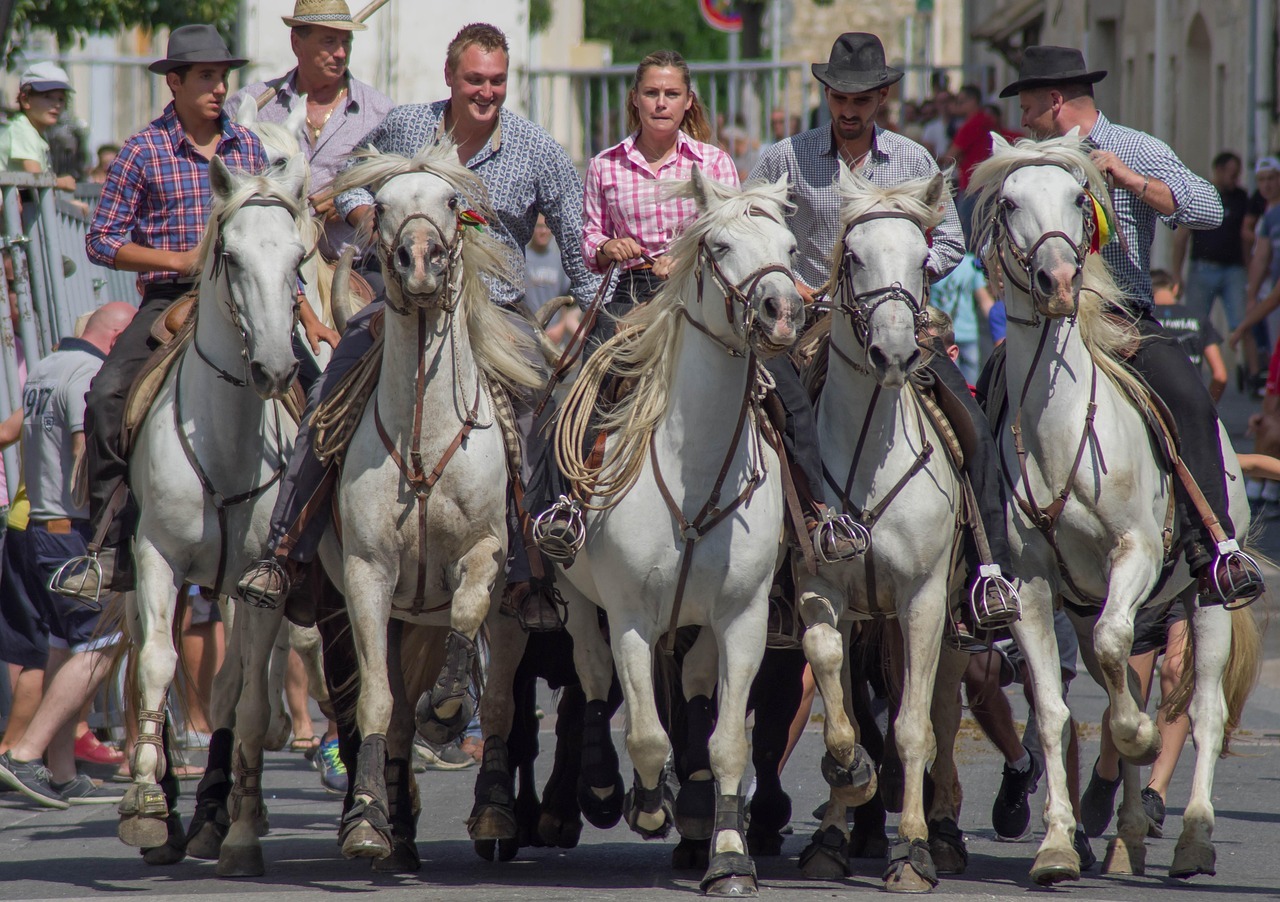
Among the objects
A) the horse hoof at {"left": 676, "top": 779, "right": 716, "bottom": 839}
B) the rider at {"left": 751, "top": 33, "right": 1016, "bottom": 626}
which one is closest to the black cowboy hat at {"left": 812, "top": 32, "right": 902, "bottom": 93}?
the rider at {"left": 751, "top": 33, "right": 1016, "bottom": 626}

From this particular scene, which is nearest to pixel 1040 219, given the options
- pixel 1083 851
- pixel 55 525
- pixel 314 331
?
pixel 1083 851

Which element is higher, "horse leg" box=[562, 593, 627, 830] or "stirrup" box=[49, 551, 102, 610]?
"stirrup" box=[49, 551, 102, 610]

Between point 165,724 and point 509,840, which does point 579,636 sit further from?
point 165,724

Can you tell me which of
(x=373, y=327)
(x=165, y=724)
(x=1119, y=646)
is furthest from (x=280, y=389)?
(x=1119, y=646)

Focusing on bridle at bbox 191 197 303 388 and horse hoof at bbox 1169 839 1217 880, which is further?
horse hoof at bbox 1169 839 1217 880

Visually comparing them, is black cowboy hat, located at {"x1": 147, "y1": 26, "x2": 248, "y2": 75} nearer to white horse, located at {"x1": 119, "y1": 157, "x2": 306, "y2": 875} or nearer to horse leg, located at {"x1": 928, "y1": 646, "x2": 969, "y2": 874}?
white horse, located at {"x1": 119, "y1": 157, "x2": 306, "y2": 875}

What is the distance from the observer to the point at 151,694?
648cm

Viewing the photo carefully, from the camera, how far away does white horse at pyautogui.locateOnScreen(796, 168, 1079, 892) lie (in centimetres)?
621

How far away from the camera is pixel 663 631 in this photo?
6211 mm

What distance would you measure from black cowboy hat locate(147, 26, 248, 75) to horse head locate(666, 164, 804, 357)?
205cm

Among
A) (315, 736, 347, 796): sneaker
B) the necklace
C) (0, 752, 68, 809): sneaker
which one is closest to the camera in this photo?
the necklace

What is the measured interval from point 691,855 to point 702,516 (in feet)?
4.70

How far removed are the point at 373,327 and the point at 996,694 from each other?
2.96m

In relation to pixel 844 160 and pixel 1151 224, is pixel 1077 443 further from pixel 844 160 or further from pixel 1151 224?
pixel 844 160
